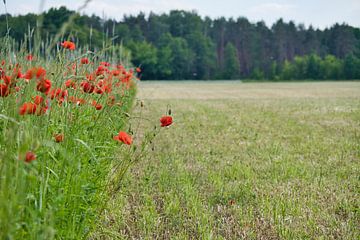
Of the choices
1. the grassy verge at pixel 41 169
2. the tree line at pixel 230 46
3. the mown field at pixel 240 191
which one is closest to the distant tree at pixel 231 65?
the tree line at pixel 230 46

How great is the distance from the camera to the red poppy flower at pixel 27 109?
1.34 meters

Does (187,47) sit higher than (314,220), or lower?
higher

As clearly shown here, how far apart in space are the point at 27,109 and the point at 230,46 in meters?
64.7

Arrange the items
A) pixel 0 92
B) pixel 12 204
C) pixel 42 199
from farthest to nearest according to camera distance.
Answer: pixel 42 199 → pixel 0 92 → pixel 12 204

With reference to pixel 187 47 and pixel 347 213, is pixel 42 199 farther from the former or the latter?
pixel 187 47

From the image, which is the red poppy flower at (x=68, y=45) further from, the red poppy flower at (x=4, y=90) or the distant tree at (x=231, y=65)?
the distant tree at (x=231, y=65)

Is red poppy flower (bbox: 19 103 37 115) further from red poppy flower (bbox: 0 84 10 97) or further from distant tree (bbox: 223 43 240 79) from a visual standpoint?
distant tree (bbox: 223 43 240 79)

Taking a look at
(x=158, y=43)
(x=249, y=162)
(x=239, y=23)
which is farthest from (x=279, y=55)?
(x=249, y=162)

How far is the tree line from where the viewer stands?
5656 cm

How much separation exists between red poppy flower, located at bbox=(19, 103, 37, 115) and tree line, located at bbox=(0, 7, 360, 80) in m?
52.2

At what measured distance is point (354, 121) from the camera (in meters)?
8.48

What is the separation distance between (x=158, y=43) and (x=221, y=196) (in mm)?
61619

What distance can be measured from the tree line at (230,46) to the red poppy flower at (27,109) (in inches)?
2057

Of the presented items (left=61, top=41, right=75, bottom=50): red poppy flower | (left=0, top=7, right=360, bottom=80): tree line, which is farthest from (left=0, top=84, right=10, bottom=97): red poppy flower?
(left=0, top=7, right=360, bottom=80): tree line
